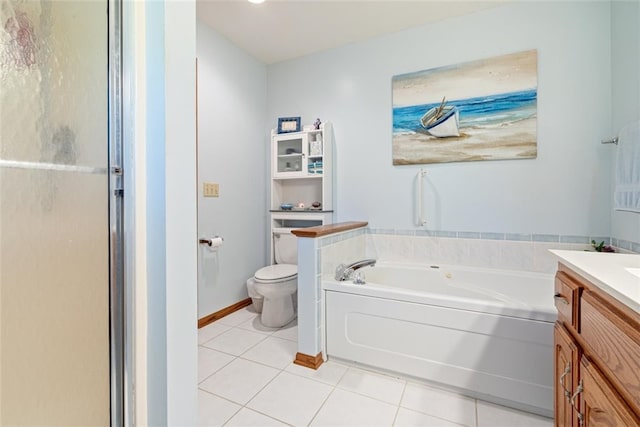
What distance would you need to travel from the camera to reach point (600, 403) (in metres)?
0.69

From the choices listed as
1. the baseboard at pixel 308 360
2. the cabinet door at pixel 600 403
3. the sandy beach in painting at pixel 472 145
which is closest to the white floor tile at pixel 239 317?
the baseboard at pixel 308 360

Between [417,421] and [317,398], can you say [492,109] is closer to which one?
[417,421]

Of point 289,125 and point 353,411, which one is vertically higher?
point 289,125

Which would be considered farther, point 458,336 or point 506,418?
point 458,336

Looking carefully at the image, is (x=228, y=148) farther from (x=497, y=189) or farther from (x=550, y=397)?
(x=550, y=397)

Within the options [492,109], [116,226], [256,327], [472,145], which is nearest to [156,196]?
[116,226]

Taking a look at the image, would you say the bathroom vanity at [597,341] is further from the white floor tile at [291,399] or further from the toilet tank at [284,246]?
the toilet tank at [284,246]

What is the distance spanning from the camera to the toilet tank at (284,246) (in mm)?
2891

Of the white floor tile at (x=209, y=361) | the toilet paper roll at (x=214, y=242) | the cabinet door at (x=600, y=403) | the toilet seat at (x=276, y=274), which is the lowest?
the white floor tile at (x=209, y=361)

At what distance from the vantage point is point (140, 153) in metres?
0.74

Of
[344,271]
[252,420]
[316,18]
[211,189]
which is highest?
[316,18]

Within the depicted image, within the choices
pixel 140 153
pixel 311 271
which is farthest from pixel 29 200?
pixel 311 271

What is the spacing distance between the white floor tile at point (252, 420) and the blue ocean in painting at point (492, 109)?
92.3 inches

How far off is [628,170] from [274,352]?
239cm
